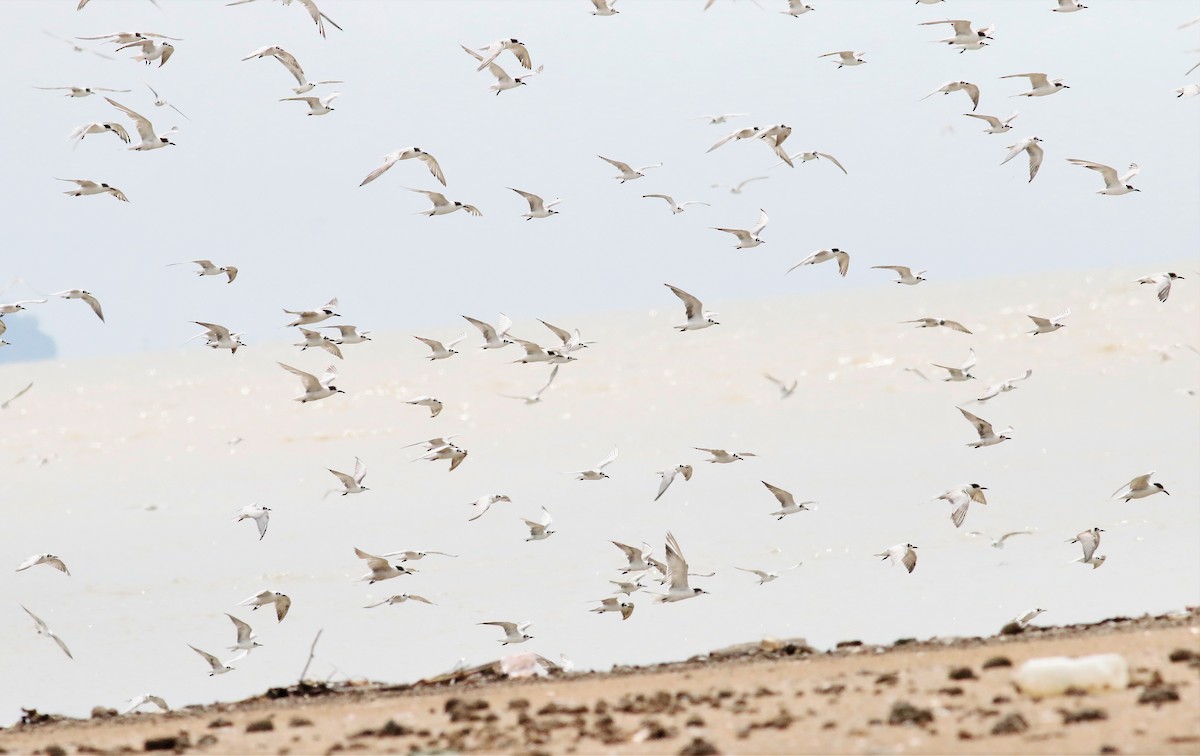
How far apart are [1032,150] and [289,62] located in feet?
36.6

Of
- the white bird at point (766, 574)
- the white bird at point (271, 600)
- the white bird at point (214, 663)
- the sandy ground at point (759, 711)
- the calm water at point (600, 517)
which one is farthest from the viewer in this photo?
the calm water at point (600, 517)

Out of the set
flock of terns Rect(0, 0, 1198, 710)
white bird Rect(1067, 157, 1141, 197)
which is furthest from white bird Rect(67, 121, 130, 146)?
white bird Rect(1067, 157, 1141, 197)

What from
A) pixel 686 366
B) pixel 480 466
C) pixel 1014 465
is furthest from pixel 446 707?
pixel 686 366

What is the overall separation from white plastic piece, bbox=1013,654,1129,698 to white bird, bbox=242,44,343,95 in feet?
49.8

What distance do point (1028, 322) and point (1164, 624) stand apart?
77068mm

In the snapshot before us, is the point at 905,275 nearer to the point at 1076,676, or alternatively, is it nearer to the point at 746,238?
the point at 746,238

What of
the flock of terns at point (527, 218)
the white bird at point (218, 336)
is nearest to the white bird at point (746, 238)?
the flock of terns at point (527, 218)

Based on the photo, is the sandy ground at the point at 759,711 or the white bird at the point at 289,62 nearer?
the sandy ground at the point at 759,711

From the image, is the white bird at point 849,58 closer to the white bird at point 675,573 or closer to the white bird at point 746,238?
the white bird at point 746,238

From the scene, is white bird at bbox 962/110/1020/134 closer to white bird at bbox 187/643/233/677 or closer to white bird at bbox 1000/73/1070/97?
white bird at bbox 1000/73/1070/97

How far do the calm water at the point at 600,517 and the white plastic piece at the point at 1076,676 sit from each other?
846 cm

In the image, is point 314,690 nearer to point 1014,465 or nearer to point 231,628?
point 231,628

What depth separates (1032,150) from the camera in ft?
85.1

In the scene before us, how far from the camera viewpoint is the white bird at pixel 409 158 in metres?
21.9
